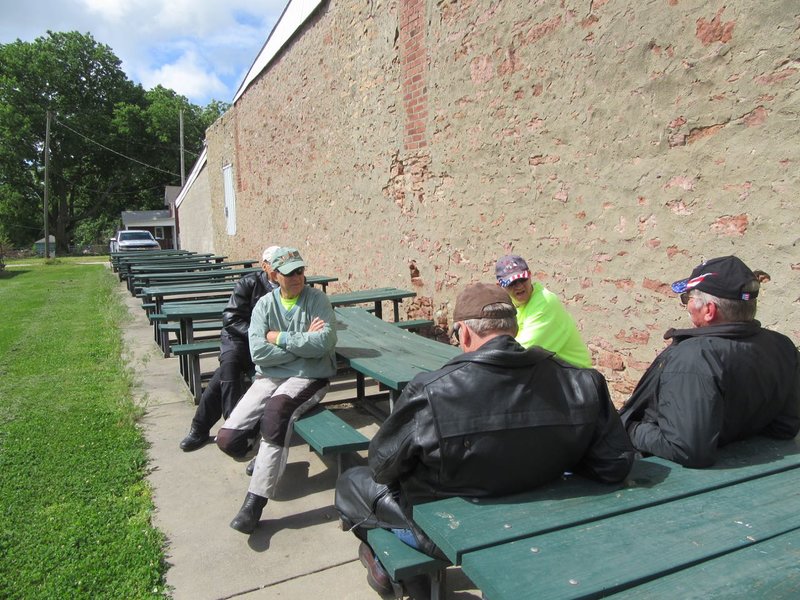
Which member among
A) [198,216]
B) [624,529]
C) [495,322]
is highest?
[198,216]

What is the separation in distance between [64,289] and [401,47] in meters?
13.5

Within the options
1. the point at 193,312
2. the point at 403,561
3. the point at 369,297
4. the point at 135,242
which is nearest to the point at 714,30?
the point at 403,561

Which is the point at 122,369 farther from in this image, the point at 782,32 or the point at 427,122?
the point at 782,32

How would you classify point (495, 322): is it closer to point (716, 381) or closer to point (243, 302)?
point (716, 381)

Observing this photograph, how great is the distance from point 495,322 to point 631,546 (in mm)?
803

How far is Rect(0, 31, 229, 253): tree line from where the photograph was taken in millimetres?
39500

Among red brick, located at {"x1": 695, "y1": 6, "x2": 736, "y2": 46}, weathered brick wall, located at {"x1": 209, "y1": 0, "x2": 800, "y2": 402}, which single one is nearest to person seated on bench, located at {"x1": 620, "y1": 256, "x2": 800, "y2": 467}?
weathered brick wall, located at {"x1": 209, "y1": 0, "x2": 800, "y2": 402}

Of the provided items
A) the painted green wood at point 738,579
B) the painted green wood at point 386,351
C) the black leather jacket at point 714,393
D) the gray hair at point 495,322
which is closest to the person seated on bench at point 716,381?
the black leather jacket at point 714,393

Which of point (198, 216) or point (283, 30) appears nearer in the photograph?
point (283, 30)

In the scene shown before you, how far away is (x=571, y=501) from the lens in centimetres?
201

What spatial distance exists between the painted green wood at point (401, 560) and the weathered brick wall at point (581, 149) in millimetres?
2274

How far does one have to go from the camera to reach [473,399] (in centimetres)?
188

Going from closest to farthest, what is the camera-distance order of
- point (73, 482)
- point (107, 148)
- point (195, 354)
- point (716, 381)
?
point (716, 381) → point (73, 482) → point (195, 354) → point (107, 148)

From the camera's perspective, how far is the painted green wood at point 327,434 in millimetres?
3006
